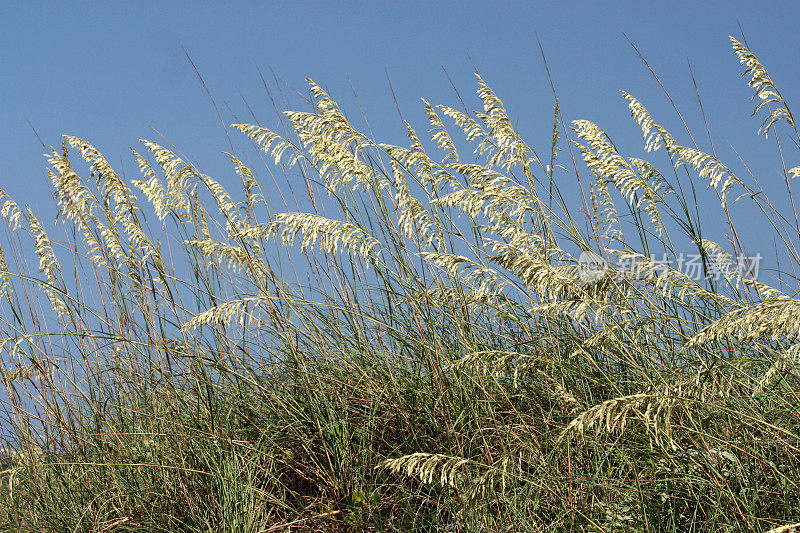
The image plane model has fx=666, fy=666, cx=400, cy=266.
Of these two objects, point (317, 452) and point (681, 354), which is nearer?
point (681, 354)

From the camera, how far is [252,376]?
3463 mm

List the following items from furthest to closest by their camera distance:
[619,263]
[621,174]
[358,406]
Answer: [358,406], [621,174], [619,263]

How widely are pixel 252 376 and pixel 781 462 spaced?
94.9 inches

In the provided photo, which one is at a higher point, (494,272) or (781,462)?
(494,272)

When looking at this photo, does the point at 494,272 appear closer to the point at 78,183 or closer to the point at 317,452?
the point at 317,452

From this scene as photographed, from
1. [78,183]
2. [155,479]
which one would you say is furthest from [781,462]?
[78,183]

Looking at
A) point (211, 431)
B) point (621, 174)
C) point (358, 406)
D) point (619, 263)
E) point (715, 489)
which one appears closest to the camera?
point (715, 489)

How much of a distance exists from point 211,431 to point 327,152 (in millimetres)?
1429

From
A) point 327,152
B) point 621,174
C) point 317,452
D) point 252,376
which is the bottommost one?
point 317,452

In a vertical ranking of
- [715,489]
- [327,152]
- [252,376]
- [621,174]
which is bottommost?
[715,489]

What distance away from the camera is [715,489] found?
7.84ft

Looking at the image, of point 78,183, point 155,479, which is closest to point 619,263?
point 155,479

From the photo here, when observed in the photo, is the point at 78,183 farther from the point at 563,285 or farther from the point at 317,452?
the point at 563,285

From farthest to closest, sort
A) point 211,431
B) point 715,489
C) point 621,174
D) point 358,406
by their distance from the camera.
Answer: point 358,406 < point 211,431 < point 621,174 < point 715,489
